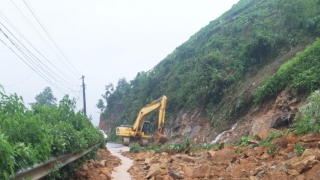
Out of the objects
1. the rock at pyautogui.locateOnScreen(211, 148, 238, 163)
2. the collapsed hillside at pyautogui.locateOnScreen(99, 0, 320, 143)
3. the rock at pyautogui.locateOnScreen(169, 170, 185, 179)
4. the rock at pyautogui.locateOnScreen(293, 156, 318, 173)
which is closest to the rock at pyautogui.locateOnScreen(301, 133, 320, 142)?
the rock at pyautogui.locateOnScreen(293, 156, 318, 173)

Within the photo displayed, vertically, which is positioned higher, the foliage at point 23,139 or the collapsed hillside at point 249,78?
the collapsed hillside at point 249,78

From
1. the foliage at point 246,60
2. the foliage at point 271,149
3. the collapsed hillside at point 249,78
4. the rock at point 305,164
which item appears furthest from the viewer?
the foliage at point 246,60

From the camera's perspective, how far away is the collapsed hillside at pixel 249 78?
52.8 ft

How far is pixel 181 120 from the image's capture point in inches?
1183

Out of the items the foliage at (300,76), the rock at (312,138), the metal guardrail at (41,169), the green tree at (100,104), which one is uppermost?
the green tree at (100,104)

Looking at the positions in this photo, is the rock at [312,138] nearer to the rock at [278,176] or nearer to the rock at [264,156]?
the rock at [264,156]

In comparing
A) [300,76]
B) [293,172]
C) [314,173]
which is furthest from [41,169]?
[300,76]

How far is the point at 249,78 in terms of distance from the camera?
2462cm

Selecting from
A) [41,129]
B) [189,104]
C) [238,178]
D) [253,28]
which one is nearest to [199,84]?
[189,104]

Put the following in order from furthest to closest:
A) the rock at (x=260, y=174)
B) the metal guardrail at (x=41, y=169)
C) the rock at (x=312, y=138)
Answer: the rock at (x=312, y=138), the rock at (x=260, y=174), the metal guardrail at (x=41, y=169)

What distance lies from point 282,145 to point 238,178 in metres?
2.71

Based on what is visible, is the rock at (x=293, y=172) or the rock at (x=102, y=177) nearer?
the rock at (x=293, y=172)

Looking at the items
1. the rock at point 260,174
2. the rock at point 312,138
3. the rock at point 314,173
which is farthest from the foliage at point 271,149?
the rock at point 314,173

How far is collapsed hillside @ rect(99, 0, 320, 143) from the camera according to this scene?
16094 millimetres
